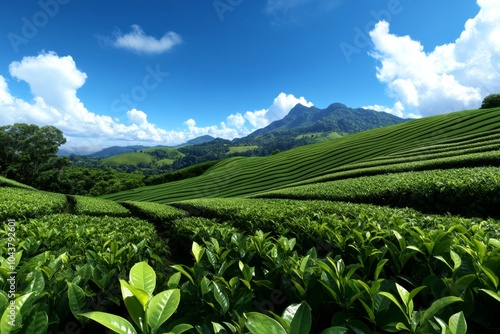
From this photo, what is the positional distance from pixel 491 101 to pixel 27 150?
11938cm

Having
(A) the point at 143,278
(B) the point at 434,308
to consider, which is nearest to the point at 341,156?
(B) the point at 434,308

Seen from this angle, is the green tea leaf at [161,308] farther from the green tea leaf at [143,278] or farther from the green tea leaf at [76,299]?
the green tea leaf at [76,299]

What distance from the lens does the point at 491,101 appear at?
6388 centimetres

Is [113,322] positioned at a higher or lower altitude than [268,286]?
higher

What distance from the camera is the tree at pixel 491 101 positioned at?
205 ft

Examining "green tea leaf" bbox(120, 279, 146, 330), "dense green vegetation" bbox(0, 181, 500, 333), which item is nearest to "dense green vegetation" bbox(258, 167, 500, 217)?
"dense green vegetation" bbox(0, 181, 500, 333)

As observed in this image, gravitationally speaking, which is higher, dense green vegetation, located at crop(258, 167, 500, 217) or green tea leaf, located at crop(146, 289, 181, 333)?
green tea leaf, located at crop(146, 289, 181, 333)

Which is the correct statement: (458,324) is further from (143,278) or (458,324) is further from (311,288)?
(143,278)

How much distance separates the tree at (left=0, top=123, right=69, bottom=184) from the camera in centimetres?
6619

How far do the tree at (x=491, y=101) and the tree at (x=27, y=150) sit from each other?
368 ft

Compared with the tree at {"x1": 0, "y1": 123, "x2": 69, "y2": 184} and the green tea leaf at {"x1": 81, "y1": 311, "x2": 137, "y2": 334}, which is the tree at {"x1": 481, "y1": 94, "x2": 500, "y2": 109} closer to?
the green tea leaf at {"x1": 81, "y1": 311, "x2": 137, "y2": 334}

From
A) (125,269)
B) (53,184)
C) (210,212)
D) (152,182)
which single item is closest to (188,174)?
(152,182)

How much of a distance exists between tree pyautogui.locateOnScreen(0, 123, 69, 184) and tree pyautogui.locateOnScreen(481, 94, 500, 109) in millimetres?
112268

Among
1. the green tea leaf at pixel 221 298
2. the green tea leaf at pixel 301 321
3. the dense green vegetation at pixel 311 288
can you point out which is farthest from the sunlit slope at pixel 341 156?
the green tea leaf at pixel 301 321
